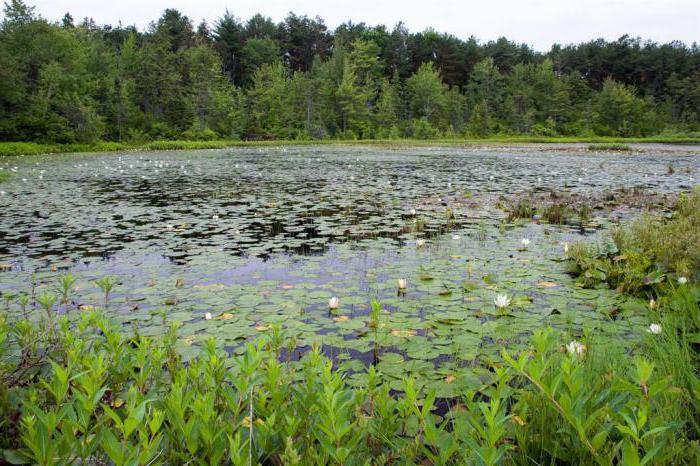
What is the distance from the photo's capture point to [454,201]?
1102 cm

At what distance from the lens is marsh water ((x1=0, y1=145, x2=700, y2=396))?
3787 mm

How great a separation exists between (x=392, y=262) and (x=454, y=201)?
5472 millimetres

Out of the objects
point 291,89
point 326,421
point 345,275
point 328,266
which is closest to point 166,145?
point 291,89

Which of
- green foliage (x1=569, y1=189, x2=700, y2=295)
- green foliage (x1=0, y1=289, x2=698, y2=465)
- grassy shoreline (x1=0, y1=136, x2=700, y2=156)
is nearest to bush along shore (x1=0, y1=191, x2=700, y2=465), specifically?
green foliage (x1=0, y1=289, x2=698, y2=465)

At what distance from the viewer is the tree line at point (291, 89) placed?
129 feet

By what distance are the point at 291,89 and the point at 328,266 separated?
5476 cm

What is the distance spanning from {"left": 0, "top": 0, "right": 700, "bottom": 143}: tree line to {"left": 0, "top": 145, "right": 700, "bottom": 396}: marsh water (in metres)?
31.6

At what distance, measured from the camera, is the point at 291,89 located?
56.9m

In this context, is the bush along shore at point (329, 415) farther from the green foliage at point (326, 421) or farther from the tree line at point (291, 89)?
the tree line at point (291, 89)

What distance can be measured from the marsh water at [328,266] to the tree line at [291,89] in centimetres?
3157

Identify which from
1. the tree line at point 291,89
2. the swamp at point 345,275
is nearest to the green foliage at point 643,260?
the swamp at point 345,275

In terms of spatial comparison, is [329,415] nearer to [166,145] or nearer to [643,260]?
[643,260]

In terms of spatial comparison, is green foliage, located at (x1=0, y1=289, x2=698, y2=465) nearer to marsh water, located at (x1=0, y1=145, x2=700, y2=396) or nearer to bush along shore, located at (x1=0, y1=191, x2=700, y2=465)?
bush along shore, located at (x1=0, y1=191, x2=700, y2=465)

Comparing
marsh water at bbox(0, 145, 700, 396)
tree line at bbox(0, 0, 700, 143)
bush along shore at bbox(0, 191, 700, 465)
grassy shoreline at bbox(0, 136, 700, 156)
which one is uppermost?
tree line at bbox(0, 0, 700, 143)
